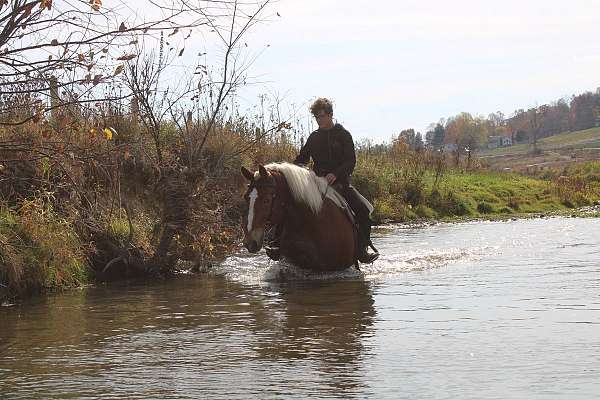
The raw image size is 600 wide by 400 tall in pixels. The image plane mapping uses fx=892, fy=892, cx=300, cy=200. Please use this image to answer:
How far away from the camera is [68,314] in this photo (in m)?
9.16

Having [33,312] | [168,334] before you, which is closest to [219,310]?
[168,334]

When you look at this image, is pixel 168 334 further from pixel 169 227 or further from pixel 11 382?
pixel 169 227

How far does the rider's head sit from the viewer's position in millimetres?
11805

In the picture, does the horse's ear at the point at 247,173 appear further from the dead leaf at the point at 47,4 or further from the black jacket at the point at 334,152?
the dead leaf at the point at 47,4

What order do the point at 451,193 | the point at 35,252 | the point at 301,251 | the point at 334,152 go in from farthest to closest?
1. the point at 451,193
2. the point at 334,152
3. the point at 301,251
4. the point at 35,252

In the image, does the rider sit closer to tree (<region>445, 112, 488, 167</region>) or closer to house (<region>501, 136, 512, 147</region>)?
tree (<region>445, 112, 488, 167</region>)

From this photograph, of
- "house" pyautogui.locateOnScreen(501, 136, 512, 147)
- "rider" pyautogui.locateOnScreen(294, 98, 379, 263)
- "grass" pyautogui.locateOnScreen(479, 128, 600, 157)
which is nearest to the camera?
"rider" pyautogui.locateOnScreen(294, 98, 379, 263)

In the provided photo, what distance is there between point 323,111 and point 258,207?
193 centimetres

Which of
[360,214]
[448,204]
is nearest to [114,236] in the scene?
[360,214]

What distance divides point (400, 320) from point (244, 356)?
1.89 metres

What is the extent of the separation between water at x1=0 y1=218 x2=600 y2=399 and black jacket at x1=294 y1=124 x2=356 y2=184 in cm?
139

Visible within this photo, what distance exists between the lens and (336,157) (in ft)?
39.4

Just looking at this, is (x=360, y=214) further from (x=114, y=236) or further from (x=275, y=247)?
(x=114, y=236)

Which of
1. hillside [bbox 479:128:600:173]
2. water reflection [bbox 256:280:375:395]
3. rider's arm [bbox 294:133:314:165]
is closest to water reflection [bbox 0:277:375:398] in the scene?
water reflection [bbox 256:280:375:395]
